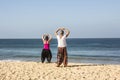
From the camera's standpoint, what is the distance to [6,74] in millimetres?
13695

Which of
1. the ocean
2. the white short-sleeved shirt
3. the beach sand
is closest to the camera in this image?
the beach sand

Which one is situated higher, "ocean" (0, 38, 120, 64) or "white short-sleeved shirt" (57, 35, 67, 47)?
"white short-sleeved shirt" (57, 35, 67, 47)

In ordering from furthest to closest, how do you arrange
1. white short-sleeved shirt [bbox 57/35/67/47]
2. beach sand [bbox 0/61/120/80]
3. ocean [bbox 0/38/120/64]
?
ocean [bbox 0/38/120/64]
white short-sleeved shirt [bbox 57/35/67/47]
beach sand [bbox 0/61/120/80]

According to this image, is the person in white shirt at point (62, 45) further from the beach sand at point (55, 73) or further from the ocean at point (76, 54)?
the ocean at point (76, 54)

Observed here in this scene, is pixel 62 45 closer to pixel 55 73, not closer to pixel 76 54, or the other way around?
pixel 55 73

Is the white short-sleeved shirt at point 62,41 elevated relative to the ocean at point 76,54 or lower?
elevated

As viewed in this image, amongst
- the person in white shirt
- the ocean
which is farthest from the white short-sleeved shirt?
the ocean

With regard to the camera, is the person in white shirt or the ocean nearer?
the person in white shirt

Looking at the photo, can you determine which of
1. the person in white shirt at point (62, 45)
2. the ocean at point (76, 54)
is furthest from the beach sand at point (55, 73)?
the ocean at point (76, 54)

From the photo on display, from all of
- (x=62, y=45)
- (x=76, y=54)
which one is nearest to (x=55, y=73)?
(x=62, y=45)

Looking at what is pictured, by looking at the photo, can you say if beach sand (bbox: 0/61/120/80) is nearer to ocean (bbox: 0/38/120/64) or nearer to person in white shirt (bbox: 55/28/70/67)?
person in white shirt (bbox: 55/28/70/67)

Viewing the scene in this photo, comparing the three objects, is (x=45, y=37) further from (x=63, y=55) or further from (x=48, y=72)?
(x=48, y=72)

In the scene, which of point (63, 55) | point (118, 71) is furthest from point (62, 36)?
point (118, 71)

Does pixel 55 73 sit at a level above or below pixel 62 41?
below
